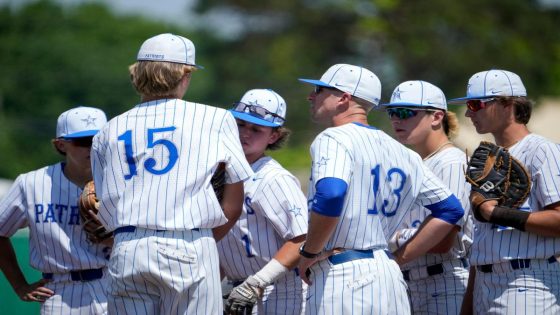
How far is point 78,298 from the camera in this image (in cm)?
573

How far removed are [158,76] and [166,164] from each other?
1.38 ft

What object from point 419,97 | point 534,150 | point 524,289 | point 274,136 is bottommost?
point 524,289

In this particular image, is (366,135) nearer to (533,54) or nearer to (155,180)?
(155,180)

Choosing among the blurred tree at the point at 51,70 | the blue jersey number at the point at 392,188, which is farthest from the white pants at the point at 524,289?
the blurred tree at the point at 51,70

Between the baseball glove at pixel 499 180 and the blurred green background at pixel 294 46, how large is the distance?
31.9 m

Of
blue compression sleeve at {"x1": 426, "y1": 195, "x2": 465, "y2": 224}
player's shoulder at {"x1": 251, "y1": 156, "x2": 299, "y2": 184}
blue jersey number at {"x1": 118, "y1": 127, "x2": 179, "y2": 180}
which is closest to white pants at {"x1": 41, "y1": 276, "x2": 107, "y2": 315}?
player's shoulder at {"x1": 251, "y1": 156, "x2": 299, "y2": 184}

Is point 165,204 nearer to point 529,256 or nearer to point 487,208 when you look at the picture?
point 487,208

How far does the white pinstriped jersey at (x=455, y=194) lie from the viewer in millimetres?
5781

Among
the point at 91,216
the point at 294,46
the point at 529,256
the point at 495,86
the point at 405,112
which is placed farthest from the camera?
the point at 294,46

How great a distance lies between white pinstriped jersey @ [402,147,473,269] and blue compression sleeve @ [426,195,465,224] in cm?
52

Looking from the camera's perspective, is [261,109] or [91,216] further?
[261,109]

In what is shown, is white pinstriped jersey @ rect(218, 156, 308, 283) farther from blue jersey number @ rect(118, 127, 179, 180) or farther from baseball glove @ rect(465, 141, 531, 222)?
blue jersey number @ rect(118, 127, 179, 180)

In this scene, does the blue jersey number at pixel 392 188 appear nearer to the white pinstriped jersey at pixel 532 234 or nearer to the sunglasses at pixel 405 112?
the white pinstriped jersey at pixel 532 234

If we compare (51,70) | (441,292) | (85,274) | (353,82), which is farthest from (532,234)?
(51,70)
